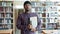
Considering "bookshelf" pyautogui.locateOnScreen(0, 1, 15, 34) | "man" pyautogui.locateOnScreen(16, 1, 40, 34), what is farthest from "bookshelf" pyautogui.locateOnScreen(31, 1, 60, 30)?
"man" pyautogui.locateOnScreen(16, 1, 40, 34)

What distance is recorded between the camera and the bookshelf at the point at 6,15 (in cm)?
540

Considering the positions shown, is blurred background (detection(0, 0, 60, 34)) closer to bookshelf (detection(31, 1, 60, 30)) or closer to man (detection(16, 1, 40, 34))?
bookshelf (detection(31, 1, 60, 30))

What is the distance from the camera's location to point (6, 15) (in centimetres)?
546

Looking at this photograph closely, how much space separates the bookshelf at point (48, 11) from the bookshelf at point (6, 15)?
0.97m

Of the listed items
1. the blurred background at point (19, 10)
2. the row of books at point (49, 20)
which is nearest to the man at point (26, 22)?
the blurred background at point (19, 10)

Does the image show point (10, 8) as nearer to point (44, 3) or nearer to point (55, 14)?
point (44, 3)

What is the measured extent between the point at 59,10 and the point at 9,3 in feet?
6.88

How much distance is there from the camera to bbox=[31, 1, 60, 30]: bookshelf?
5418 millimetres

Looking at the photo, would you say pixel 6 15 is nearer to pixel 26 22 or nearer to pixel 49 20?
pixel 49 20

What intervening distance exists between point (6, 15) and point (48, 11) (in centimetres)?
177

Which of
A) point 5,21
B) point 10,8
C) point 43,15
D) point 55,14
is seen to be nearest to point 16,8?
point 10,8

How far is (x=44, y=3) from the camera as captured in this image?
5.42 meters

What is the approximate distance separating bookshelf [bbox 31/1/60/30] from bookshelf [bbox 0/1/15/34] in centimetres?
97

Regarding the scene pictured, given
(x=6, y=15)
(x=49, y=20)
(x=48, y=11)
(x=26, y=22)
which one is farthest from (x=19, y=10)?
(x=26, y=22)
